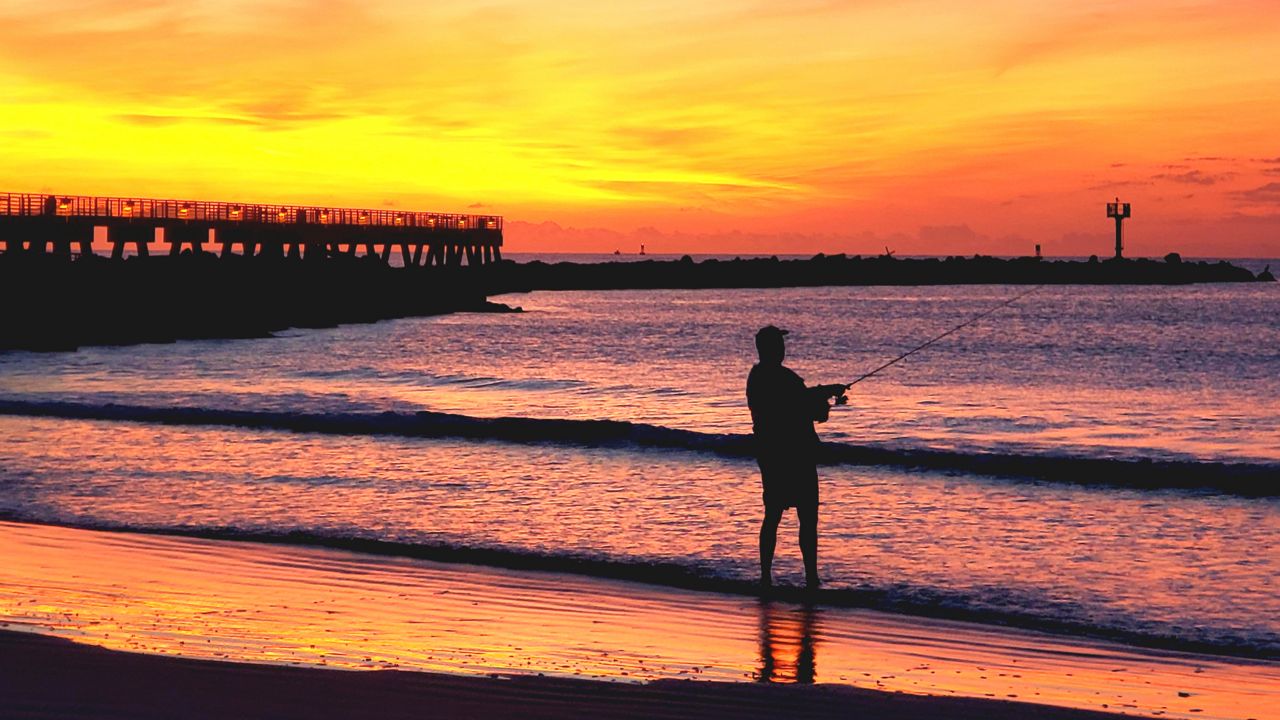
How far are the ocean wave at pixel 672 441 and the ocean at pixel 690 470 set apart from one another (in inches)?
3.4

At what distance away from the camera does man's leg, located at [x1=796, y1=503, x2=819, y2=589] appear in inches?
362

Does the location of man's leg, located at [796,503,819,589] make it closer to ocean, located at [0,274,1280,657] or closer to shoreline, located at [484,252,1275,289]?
ocean, located at [0,274,1280,657]

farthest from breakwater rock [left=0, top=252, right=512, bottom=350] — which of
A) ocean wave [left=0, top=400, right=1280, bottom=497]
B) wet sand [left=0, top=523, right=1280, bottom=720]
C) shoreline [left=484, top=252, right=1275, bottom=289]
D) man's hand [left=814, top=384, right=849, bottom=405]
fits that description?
shoreline [left=484, top=252, right=1275, bottom=289]

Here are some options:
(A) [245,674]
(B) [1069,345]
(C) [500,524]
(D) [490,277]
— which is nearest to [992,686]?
(A) [245,674]

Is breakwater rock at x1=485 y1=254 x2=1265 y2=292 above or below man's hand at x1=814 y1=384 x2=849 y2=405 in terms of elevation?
above

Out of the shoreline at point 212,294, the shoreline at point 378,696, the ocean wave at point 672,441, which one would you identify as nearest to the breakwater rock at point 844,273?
the shoreline at point 212,294

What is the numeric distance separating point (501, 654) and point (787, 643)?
5.72 feet

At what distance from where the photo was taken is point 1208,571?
10.2 m

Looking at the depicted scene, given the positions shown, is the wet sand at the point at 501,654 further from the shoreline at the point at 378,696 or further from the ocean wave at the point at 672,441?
the ocean wave at the point at 672,441

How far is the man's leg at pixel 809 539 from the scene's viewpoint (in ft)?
30.2

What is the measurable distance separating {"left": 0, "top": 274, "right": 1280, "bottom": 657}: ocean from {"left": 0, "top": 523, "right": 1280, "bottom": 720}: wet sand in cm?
85

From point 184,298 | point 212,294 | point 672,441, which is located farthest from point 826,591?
point 212,294

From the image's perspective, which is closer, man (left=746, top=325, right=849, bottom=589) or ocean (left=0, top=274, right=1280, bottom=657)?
man (left=746, top=325, right=849, bottom=589)

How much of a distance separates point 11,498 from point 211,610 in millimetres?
6308
